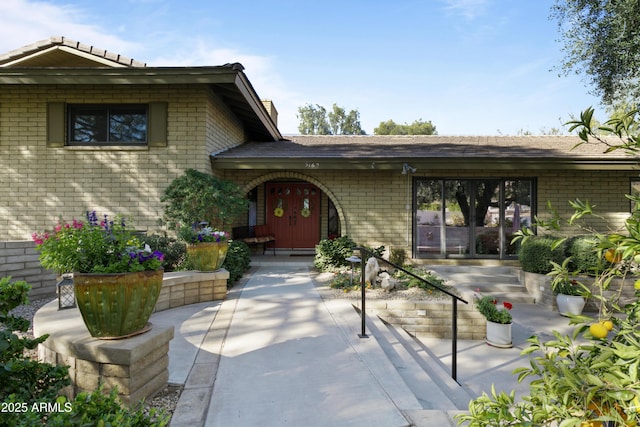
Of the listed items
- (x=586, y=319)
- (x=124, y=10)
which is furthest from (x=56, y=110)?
(x=586, y=319)

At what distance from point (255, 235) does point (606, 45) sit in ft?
39.6

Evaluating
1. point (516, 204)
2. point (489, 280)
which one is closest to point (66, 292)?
point (489, 280)

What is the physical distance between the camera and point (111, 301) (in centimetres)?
297

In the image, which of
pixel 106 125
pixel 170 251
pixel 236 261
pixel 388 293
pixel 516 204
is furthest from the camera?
pixel 516 204

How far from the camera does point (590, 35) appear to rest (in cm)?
1112

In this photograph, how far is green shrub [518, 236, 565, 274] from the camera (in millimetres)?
Result: 8219

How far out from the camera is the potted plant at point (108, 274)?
297cm

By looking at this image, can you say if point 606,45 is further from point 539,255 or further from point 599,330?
point 599,330

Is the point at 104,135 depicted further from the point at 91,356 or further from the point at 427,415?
the point at 427,415

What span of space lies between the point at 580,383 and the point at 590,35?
1387cm

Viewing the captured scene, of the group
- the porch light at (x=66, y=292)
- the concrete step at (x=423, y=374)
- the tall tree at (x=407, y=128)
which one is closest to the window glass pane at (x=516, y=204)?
the concrete step at (x=423, y=374)

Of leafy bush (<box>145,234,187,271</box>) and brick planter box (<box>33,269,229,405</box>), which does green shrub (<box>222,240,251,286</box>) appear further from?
brick planter box (<box>33,269,229,405</box>)

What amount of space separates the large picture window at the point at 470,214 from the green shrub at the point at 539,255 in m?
1.64

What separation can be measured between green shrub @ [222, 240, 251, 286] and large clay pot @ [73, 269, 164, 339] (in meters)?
4.30
